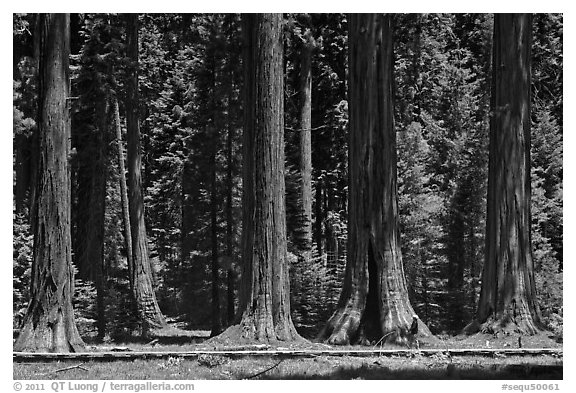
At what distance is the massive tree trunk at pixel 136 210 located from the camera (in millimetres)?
24688

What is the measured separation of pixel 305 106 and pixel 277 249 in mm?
14079

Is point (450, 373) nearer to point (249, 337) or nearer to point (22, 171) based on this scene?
point (249, 337)

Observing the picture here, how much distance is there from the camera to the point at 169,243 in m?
38.3

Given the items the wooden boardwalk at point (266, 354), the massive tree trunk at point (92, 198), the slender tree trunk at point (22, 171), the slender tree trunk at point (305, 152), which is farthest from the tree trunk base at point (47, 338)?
the slender tree trunk at point (22, 171)

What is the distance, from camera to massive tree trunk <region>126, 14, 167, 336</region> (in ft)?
81.0

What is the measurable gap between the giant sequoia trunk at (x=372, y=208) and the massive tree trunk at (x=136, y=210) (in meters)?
10.4

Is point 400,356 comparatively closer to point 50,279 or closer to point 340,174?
point 50,279

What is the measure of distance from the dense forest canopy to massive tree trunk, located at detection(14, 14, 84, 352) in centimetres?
800

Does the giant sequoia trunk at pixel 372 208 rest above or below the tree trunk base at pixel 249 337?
above

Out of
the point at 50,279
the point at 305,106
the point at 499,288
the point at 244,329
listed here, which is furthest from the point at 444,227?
the point at 50,279

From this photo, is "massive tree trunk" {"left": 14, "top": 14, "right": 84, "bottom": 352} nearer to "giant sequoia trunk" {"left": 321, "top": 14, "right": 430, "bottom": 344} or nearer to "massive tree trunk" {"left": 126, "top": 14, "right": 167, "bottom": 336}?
"giant sequoia trunk" {"left": 321, "top": 14, "right": 430, "bottom": 344}

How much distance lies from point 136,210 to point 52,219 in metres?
10.4

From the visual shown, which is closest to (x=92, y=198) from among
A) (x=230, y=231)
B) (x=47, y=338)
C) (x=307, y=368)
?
(x=230, y=231)

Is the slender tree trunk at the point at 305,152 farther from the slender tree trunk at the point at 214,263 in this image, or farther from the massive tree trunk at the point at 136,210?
the massive tree trunk at the point at 136,210
